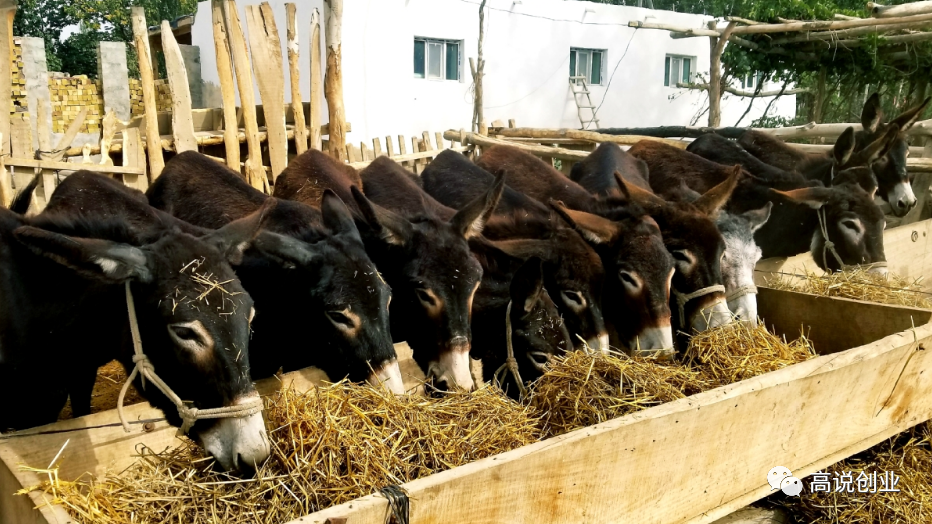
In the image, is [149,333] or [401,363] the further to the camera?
[401,363]

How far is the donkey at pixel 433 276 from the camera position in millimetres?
3811

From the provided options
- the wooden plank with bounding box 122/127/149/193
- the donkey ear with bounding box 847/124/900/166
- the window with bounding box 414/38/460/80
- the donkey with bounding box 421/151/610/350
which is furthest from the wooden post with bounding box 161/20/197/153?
the window with bounding box 414/38/460/80

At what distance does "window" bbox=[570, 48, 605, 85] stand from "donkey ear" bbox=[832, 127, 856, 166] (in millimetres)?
16881

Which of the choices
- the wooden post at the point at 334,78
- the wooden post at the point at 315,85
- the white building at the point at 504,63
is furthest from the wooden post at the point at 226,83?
the white building at the point at 504,63

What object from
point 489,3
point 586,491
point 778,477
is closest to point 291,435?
point 586,491

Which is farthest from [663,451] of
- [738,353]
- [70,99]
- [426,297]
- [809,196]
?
[70,99]

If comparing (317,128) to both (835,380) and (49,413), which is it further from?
(835,380)

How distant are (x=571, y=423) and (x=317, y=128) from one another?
21.5 feet

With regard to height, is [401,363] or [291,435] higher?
[291,435]

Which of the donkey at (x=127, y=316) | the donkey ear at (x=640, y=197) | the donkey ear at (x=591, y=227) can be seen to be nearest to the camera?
the donkey at (x=127, y=316)

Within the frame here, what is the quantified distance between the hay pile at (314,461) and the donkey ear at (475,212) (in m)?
1.35

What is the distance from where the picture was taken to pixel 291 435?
2621mm

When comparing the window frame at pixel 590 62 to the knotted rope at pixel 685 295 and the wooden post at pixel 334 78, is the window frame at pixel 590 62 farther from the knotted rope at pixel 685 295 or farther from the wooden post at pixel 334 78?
the knotted rope at pixel 685 295

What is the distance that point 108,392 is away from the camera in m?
4.41
